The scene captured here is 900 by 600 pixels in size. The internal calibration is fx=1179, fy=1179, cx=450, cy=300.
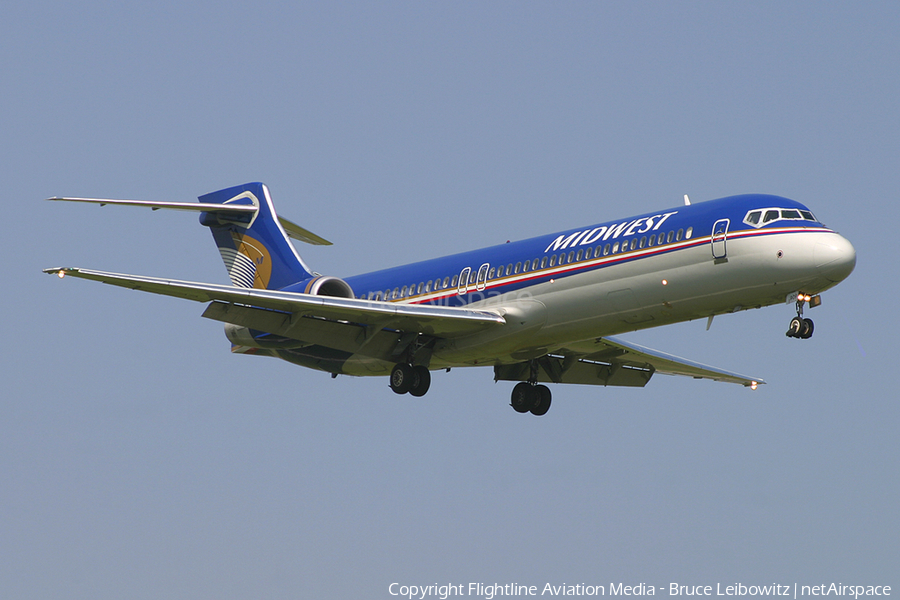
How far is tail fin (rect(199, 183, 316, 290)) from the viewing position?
28.5 metres

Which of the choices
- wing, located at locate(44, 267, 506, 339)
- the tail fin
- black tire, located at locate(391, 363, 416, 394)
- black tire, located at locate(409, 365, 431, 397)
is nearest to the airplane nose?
wing, located at locate(44, 267, 506, 339)

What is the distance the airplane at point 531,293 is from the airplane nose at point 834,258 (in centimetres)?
2

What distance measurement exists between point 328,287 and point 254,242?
4.12 m

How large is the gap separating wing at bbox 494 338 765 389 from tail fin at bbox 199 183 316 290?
5.68 meters

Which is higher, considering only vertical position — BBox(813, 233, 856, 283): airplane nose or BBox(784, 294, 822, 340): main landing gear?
BBox(813, 233, 856, 283): airplane nose

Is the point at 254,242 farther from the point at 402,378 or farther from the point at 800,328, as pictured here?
the point at 800,328

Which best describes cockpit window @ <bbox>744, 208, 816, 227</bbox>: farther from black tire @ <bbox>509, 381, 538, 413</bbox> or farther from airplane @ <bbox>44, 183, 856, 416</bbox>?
black tire @ <bbox>509, 381, 538, 413</bbox>

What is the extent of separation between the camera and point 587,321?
2255cm

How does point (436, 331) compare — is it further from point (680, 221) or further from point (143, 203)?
point (143, 203)

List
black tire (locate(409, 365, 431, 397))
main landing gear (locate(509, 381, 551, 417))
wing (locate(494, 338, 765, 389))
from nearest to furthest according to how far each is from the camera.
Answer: black tire (locate(409, 365, 431, 397))
wing (locate(494, 338, 765, 389))
main landing gear (locate(509, 381, 551, 417))

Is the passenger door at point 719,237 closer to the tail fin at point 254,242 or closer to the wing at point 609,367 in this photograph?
the wing at point 609,367

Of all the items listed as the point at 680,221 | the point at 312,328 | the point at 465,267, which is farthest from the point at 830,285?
the point at 312,328

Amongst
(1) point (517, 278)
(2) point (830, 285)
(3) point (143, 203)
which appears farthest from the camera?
(3) point (143, 203)

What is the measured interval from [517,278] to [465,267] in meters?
1.64
